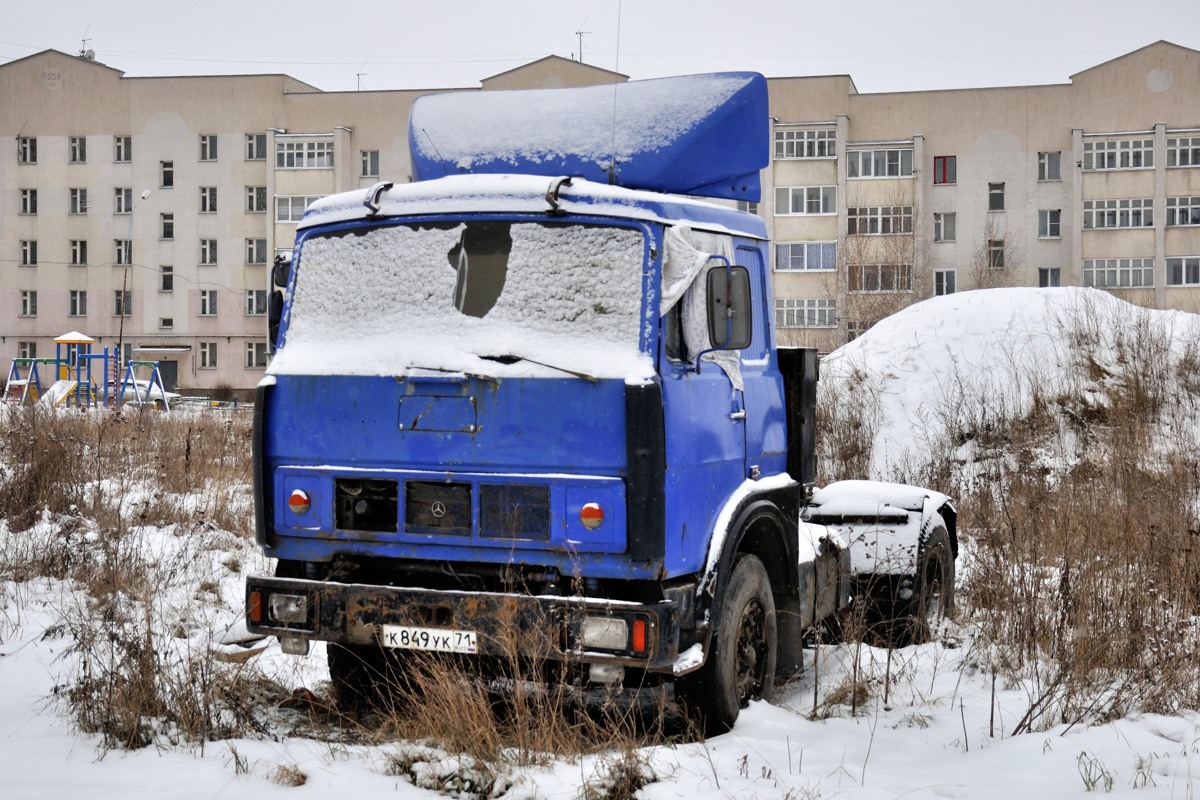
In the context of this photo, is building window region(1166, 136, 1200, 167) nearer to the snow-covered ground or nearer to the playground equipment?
the playground equipment

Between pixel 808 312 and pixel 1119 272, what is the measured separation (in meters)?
13.8

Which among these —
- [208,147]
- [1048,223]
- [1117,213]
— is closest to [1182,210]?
[1117,213]

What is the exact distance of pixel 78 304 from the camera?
6400 centimetres

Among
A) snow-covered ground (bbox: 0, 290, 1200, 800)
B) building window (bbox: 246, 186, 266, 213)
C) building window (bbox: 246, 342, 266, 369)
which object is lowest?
snow-covered ground (bbox: 0, 290, 1200, 800)

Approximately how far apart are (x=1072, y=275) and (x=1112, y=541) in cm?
5094

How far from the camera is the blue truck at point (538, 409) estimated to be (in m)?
5.43

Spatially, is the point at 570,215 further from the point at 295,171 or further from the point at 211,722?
the point at 295,171

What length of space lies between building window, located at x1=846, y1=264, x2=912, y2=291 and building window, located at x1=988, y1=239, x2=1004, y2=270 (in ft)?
14.3

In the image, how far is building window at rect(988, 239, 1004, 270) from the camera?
5666 cm

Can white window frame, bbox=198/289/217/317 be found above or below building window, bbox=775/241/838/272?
below

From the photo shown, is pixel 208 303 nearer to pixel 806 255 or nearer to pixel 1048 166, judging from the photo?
pixel 806 255

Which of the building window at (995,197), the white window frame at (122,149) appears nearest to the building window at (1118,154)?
the building window at (995,197)

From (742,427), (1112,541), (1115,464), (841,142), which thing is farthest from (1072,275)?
(742,427)

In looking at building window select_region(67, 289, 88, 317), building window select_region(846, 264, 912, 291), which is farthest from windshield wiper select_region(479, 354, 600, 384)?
building window select_region(67, 289, 88, 317)
